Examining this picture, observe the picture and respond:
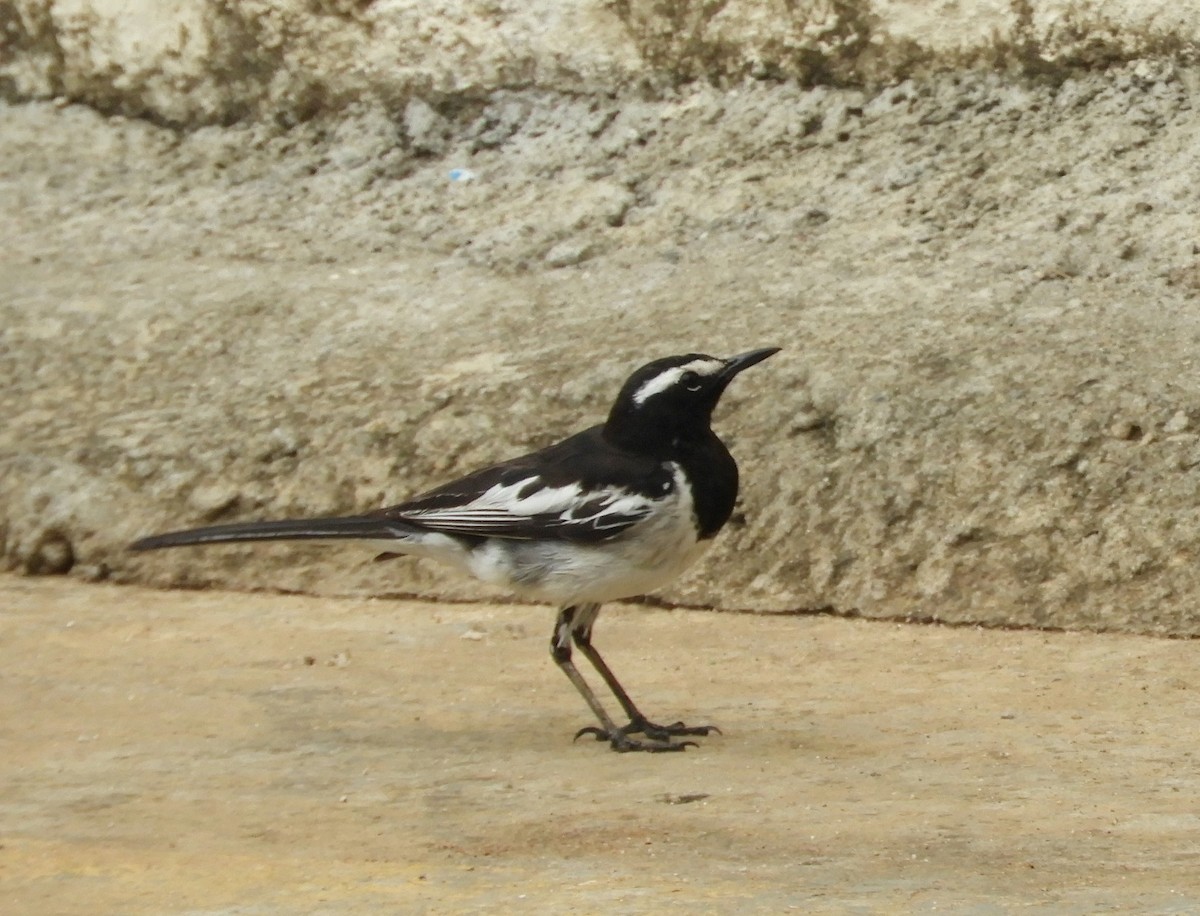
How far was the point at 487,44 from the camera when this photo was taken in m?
8.20

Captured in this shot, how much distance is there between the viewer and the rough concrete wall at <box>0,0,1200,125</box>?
7.49 m

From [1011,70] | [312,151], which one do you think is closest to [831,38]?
[1011,70]

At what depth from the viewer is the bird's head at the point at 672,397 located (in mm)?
5168

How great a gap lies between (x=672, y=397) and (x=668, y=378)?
0.05 meters

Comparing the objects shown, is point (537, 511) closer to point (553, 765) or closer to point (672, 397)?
point (672, 397)

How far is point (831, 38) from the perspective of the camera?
775 cm

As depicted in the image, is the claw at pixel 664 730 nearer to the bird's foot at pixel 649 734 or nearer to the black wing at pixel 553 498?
the bird's foot at pixel 649 734

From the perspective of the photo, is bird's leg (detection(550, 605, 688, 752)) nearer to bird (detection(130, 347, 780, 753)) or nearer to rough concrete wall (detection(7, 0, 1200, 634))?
bird (detection(130, 347, 780, 753))

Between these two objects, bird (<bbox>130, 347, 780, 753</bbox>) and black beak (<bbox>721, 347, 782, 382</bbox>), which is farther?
black beak (<bbox>721, 347, 782, 382</bbox>)

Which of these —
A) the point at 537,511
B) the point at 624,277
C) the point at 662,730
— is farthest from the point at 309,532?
the point at 624,277

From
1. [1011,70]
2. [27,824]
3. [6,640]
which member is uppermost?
[1011,70]

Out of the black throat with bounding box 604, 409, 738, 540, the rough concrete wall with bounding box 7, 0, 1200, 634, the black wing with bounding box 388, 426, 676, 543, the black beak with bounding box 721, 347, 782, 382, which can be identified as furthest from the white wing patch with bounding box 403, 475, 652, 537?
the rough concrete wall with bounding box 7, 0, 1200, 634

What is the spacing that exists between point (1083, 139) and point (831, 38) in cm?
113

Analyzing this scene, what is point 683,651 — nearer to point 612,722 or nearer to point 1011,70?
point 612,722
